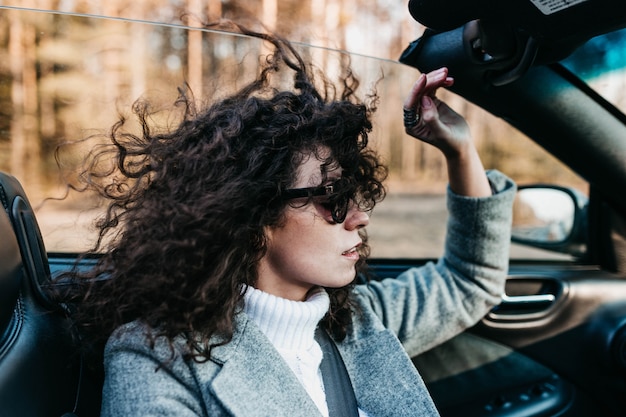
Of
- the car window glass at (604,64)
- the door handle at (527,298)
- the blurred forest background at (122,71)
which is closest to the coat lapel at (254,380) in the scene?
the blurred forest background at (122,71)

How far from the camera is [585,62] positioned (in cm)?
177

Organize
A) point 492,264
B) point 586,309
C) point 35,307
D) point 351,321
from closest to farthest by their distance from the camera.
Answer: point 35,307
point 351,321
point 492,264
point 586,309

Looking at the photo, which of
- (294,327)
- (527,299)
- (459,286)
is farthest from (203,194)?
(527,299)

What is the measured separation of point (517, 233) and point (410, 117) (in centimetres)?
123

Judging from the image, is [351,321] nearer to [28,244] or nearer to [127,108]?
[28,244]

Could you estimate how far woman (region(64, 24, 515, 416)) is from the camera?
1446 millimetres

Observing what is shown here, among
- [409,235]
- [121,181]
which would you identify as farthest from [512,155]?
[121,181]

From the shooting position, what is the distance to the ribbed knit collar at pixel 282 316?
1587 mm

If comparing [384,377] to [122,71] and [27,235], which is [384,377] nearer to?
[27,235]

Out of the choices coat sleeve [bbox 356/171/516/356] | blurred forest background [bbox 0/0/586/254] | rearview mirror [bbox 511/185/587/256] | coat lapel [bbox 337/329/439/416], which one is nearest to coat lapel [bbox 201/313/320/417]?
coat lapel [bbox 337/329/439/416]

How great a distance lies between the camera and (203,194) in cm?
149

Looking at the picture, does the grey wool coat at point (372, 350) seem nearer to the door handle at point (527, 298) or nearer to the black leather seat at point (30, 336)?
the black leather seat at point (30, 336)

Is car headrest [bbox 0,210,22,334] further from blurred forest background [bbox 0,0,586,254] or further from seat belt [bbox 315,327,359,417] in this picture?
seat belt [bbox 315,327,359,417]

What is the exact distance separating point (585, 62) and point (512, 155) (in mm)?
6691
